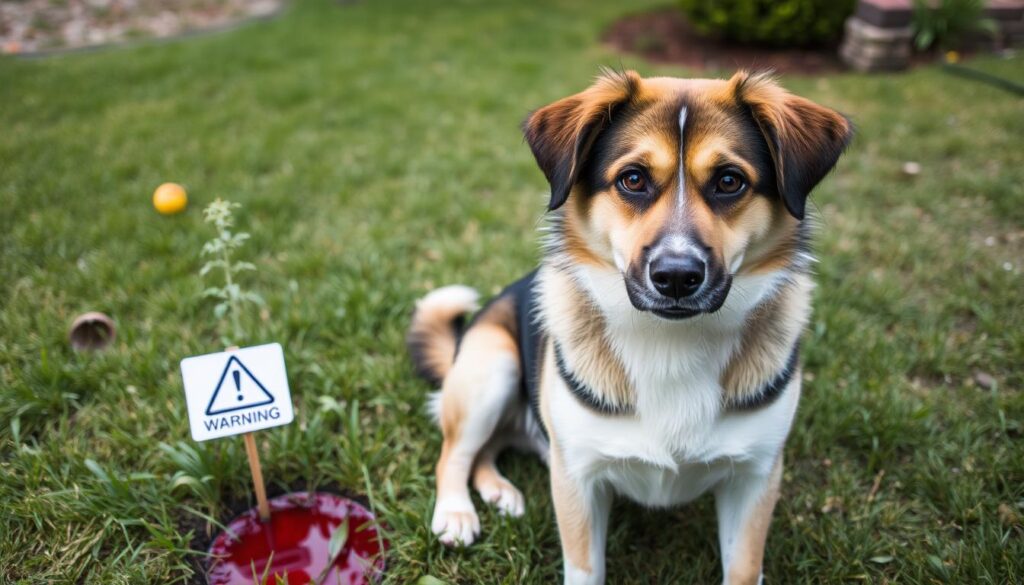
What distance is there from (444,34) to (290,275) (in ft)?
19.8

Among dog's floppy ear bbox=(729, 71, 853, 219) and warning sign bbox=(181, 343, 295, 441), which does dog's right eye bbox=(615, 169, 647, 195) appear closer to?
dog's floppy ear bbox=(729, 71, 853, 219)

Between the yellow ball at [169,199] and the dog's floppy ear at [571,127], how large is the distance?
320 centimetres

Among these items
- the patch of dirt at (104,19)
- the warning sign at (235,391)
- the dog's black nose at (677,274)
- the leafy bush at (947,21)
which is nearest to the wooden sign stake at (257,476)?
the warning sign at (235,391)

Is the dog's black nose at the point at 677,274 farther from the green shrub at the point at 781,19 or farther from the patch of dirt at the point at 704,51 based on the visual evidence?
the green shrub at the point at 781,19

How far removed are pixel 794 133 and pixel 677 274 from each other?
0.63 metres

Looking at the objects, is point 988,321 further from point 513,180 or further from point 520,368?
point 513,180

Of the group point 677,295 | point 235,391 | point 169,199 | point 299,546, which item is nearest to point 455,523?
point 299,546

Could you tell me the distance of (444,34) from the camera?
9.10 metres

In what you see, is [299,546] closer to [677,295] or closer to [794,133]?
[677,295]

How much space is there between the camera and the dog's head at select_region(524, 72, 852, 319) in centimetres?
192

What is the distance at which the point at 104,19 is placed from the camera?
10.3 metres

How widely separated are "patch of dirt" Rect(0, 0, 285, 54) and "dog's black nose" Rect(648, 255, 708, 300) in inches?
381

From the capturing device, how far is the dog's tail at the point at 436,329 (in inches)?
126

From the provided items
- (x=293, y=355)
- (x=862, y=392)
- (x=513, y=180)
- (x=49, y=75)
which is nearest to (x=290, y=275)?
(x=293, y=355)
